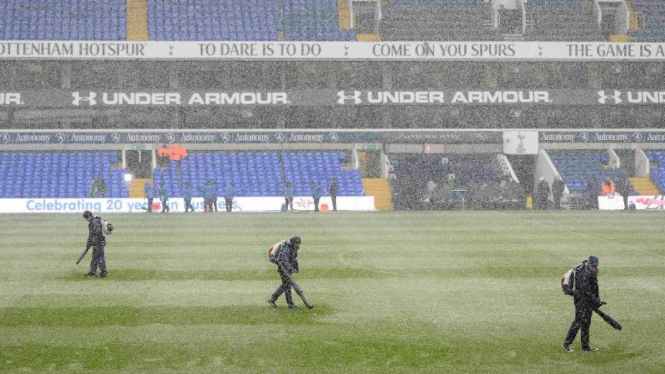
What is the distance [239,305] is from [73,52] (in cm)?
3449

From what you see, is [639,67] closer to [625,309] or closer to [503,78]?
[503,78]

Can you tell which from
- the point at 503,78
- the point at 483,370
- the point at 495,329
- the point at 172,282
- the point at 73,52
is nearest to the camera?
the point at 483,370

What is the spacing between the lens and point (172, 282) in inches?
822

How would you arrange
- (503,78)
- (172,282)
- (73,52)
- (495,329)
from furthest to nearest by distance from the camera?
(503,78) → (73,52) → (172,282) → (495,329)

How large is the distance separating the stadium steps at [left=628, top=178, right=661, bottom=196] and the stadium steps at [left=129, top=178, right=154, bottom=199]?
25881mm

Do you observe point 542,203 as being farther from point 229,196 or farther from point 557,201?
point 229,196

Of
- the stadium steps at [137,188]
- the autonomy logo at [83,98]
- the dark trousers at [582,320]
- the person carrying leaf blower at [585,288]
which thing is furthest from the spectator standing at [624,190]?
the person carrying leaf blower at [585,288]

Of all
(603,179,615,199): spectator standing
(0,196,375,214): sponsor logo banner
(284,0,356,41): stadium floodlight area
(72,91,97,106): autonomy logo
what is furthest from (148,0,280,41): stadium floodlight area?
(603,179,615,199): spectator standing

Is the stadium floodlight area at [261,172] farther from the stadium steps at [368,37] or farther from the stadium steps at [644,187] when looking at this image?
the stadium steps at [644,187]

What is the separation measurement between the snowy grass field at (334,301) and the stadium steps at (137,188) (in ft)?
48.6

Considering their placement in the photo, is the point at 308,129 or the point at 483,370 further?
the point at 308,129

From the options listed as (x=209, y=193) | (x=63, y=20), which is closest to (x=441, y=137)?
(x=209, y=193)

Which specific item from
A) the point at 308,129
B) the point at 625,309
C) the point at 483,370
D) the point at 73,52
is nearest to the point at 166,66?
the point at 73,52

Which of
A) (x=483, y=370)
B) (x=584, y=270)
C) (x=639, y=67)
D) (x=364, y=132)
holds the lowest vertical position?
(x=483, y=370)
